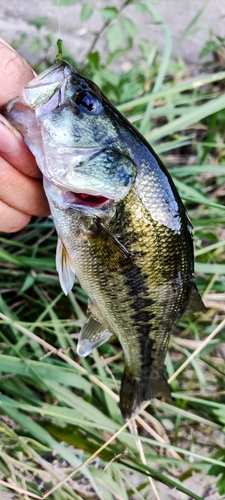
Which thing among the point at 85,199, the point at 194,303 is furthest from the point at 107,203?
the point at 194,303

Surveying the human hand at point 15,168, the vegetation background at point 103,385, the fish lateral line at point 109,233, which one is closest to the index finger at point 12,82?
the human hand at point 15,168

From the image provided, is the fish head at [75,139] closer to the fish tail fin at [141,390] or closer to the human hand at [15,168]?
the human hand at [15,168]

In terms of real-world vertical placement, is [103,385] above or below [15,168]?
below

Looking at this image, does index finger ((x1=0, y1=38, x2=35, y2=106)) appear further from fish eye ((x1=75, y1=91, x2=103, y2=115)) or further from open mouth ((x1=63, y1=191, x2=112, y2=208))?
open mouth ((x1=63, y1=191, x2=112, y2=208))

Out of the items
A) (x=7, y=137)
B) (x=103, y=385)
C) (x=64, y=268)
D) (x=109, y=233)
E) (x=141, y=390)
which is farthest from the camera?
(x=103, y=385)

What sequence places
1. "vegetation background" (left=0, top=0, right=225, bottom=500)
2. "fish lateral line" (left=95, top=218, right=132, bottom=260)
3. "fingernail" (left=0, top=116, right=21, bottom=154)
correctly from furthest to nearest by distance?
"vegetation background" (left=0, top=0, right=225, bottom=500), "fish lateral line" (left=95, top=218, right=132, bottom=260), "fingernail" (left=0, top=116, right=21, bottom=154)

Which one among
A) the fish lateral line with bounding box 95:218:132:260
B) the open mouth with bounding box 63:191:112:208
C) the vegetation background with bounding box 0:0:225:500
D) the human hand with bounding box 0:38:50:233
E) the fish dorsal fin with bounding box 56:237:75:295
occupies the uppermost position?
the human hand with bounding box 0:38:50:233

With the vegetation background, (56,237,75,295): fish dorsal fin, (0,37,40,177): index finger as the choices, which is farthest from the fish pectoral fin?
(0,37,40,177): index finger

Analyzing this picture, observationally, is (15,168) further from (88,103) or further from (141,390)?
(141,390)
